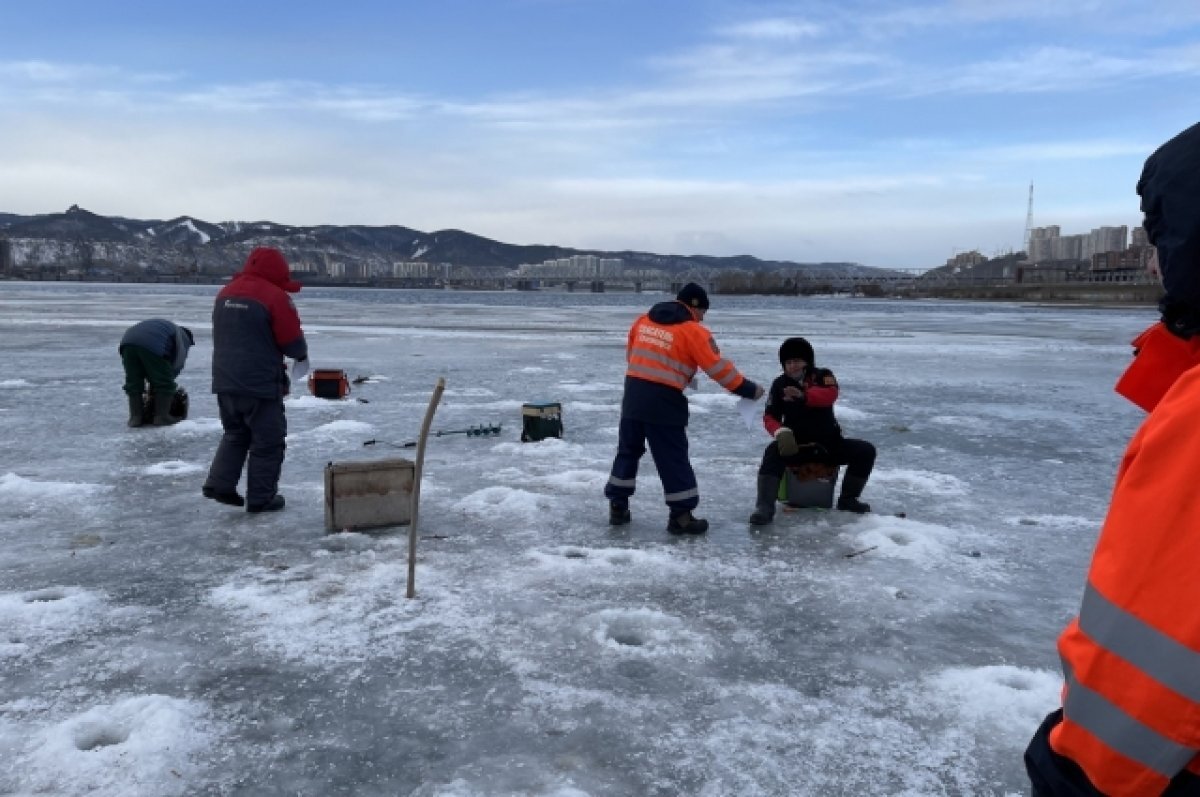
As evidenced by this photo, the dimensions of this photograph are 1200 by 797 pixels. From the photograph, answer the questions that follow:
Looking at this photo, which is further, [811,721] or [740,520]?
[740,520]

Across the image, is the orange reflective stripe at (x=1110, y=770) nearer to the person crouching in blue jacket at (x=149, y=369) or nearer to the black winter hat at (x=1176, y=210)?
the black winter hat at (x=1176, y=210)

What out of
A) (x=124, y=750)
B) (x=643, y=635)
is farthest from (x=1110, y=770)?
(x=124, y=750)

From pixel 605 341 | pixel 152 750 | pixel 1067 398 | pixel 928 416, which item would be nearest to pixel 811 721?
pixel 152 750

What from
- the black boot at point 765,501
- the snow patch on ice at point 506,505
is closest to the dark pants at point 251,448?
the snow patch on ice at point 506,505

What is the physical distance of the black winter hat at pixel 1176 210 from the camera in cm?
133

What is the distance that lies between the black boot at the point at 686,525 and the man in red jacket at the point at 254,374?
9.64 ft

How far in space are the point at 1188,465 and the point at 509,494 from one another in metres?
5.85

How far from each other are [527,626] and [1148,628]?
340 cm

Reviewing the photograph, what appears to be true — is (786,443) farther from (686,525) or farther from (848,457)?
(686,525)

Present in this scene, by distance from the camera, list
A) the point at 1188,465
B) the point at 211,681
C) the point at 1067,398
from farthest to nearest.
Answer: the point at 1067,398 < the point at 211,681 < the point at 1188,465

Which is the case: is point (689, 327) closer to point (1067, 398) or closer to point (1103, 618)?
point (1103, 618)

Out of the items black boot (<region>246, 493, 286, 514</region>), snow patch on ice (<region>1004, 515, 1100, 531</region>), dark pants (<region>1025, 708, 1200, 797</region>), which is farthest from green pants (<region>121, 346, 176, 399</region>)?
dark pants (<region>1025, 708, 1200, 797</region>)

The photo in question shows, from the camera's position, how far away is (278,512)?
21.2ft

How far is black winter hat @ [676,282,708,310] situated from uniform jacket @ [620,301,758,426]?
0.14 ft
